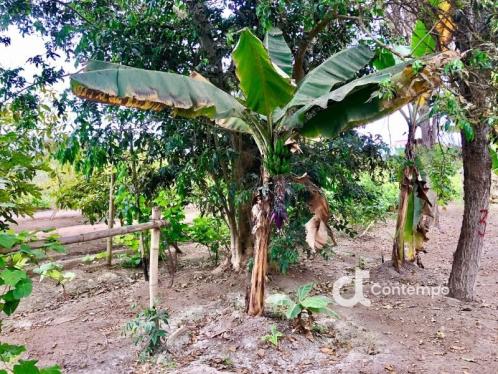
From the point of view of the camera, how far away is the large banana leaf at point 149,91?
2.40 meters

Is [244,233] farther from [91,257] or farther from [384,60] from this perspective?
[384,60]

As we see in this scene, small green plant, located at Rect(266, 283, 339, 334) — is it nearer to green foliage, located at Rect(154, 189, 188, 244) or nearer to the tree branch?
green foliage, located at Rect(154, 189, 188, 244)

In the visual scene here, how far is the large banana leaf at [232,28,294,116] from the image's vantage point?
2846mm

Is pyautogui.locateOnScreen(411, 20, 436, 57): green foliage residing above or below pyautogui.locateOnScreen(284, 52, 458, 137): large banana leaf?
above

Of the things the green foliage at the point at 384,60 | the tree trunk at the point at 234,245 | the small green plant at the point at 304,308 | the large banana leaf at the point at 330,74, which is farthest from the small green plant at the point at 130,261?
the green foliage at the point at 384,60

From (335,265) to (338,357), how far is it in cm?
256

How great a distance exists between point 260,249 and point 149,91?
5.36 feet

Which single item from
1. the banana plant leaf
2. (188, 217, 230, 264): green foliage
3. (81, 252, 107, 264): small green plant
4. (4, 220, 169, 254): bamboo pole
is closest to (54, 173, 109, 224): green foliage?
(81, 252, 107, 264): small green plant

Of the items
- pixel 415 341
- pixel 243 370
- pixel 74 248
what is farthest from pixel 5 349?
pixel 74 248

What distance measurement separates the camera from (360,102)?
325 centimetres

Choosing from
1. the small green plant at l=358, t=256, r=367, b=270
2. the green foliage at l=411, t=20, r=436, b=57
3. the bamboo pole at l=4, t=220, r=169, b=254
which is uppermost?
the green foliage at l=411, t=20, r=436, b=57

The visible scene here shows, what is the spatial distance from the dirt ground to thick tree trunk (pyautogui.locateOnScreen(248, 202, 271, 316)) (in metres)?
0.15

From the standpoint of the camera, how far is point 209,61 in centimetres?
434

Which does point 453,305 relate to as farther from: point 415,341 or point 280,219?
point 280,219
